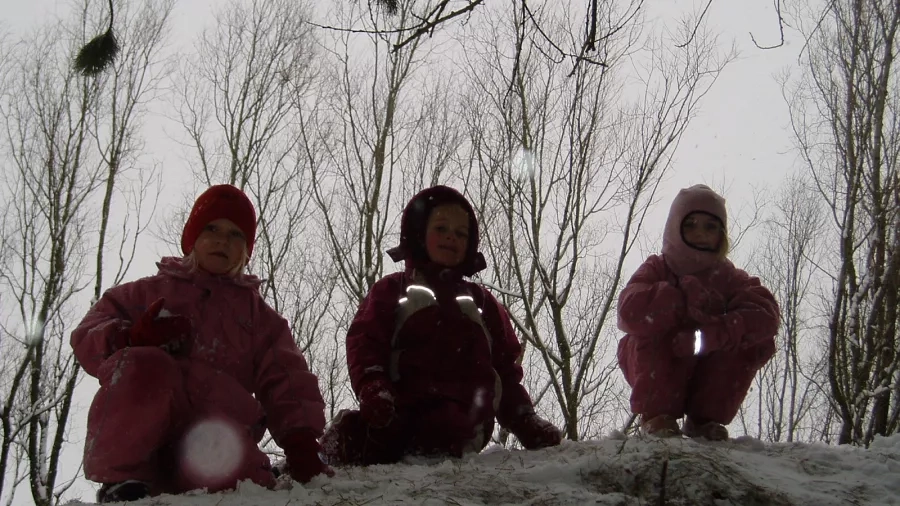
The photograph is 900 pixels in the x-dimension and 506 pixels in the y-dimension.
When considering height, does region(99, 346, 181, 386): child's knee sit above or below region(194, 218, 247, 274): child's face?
below

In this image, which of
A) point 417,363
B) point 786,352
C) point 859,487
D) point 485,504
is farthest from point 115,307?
point 786,352

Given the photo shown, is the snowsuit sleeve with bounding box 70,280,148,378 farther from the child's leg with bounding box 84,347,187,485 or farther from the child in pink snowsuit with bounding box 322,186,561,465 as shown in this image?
the child in pink snowsuit with bounding box 322,186,561,465

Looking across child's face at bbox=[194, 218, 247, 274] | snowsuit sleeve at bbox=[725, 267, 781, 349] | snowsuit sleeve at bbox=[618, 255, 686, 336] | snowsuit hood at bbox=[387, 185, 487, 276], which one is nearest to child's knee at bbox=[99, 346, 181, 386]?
child's face at bbox=[194, 218, 247, 274]

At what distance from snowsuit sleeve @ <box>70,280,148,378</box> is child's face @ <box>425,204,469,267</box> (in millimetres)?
1230

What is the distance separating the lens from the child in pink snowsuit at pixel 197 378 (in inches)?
76.5

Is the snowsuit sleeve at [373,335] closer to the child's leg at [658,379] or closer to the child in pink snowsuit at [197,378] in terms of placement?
the child in pink snowsuit at [197,378]

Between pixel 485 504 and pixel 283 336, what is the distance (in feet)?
3.68

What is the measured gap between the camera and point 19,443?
8516mm

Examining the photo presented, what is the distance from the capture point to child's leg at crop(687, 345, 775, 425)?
9.29ft

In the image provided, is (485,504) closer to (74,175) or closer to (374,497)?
(374,497)

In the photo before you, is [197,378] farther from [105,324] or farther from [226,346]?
[105,324]

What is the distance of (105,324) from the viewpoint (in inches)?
84.1

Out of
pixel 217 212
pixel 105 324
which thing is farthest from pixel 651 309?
pixel 105 324

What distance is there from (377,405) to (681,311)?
1.44m
